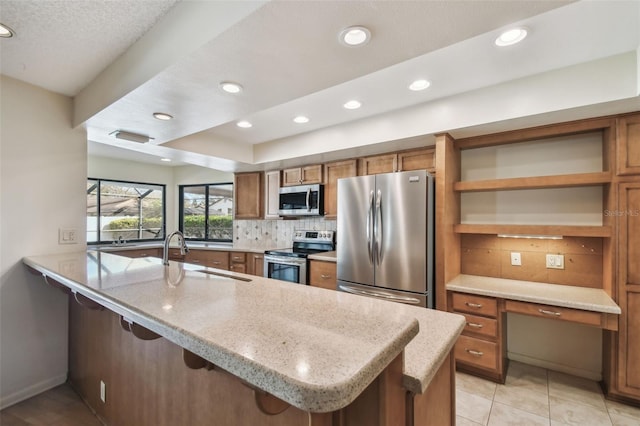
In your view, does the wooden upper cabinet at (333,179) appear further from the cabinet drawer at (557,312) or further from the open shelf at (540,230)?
the cabinet drawer at (557,312)

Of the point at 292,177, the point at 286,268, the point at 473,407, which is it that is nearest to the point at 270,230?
the point at 292,177

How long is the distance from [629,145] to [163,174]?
20.8ft

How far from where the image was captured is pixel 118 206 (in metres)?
5.14

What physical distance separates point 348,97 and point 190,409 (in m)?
2.40

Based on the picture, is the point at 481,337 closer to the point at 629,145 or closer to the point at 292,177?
the point at 629,145

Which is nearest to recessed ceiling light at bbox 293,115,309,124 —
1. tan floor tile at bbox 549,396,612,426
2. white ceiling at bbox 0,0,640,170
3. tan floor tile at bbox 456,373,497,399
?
white ceiling at bbox 0,0,640,170

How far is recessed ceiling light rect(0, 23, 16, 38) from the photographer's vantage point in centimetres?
154

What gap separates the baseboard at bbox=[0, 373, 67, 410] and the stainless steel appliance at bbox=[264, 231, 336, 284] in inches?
84.1

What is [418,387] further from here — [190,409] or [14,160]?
[14,160]

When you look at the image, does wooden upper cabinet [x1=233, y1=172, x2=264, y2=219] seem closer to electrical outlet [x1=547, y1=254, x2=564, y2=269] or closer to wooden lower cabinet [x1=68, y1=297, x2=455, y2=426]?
wooden lower cabinet [x1=68, y1=297, x2=455, y2=426]

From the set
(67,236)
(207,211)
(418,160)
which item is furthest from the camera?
(207,211)

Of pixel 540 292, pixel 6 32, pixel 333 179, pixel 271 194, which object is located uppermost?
pixel 6 32

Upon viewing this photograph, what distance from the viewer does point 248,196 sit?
459cm

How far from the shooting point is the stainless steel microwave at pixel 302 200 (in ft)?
12.1
